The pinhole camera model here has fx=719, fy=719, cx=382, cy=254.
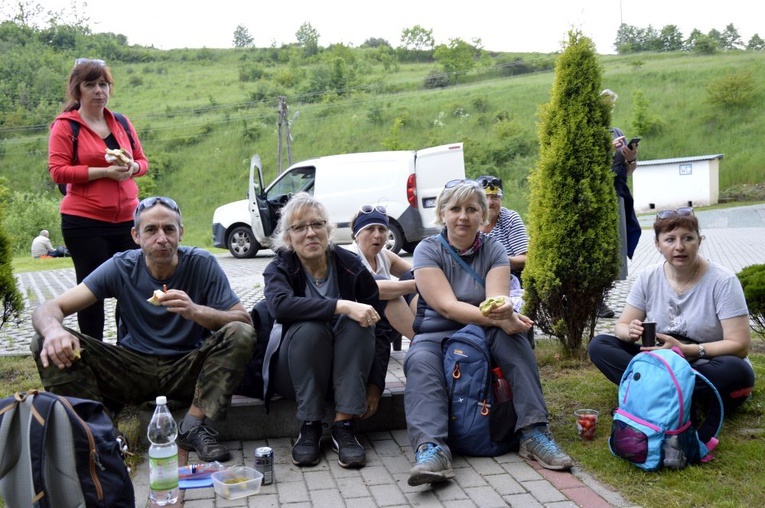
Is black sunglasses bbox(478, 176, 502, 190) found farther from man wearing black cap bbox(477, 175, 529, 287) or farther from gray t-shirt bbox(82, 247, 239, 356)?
gray t-shirt bbox(82, 247, 239, 356)

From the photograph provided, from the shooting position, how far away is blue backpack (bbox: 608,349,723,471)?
3.30m

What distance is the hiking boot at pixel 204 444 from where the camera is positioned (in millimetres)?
3598

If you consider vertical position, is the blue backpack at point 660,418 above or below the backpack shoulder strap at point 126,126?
below

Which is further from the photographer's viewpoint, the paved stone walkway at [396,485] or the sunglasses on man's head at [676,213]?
the sunglasses on man's head at [676,213]

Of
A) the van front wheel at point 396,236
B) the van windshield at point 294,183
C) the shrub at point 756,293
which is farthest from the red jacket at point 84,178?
the van windshield at point 294,183

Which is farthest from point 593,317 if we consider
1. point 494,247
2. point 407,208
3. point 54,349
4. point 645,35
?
point 645,35

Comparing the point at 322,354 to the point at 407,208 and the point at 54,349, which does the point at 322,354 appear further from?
the point at 407,208

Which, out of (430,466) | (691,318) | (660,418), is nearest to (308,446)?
(430,466)

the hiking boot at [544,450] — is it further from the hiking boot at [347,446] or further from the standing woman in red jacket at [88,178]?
the standing woman in red jacket at [88,178]

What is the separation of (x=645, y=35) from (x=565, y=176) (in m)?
78.5

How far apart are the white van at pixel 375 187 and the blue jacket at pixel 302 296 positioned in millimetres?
9997

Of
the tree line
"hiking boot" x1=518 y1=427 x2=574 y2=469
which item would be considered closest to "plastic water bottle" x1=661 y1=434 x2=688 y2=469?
"hiking boot" x1=518 y1=427 x2=574 y2=469

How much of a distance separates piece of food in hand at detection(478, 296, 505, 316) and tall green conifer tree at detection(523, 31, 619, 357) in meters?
Result: 1.40

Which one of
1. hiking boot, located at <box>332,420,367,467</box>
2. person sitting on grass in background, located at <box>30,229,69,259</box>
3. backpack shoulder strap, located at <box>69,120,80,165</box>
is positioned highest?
backpack shoulder strap, located at <box>69,120,80,165</box>
